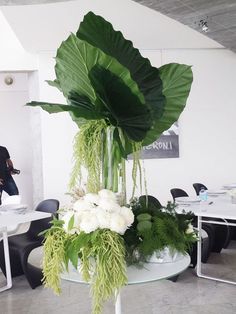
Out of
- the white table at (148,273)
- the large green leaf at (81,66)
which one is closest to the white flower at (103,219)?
the white table at (148,273)

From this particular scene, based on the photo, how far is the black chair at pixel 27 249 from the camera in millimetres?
4020

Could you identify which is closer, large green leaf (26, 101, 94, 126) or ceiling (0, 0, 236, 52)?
large green leaf (26, 101, 94, 126)

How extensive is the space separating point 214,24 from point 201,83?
152 centimetres

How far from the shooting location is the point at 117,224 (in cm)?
171

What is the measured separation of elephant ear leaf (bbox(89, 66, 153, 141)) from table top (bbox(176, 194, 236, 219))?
77.6 inches

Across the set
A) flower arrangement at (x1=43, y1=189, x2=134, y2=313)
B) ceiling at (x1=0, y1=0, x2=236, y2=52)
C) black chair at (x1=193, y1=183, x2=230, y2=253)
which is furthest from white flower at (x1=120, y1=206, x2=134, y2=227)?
ceiling at (x1=0, y1=0, x2=236, y2=52)

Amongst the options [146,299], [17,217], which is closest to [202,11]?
[17,217]

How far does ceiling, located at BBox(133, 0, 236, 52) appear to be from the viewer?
5.04m

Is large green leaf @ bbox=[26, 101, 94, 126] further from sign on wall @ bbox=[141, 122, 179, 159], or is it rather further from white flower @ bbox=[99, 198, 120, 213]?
sign on wall @ bbox=[141, 122, 179, 159]

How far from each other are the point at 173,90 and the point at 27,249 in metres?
2.71

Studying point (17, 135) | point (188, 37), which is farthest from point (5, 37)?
point (188, 37)

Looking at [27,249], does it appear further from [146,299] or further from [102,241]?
[102,241]

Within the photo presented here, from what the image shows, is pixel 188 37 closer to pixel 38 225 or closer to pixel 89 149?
pixel 38 225

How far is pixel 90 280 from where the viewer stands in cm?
170
